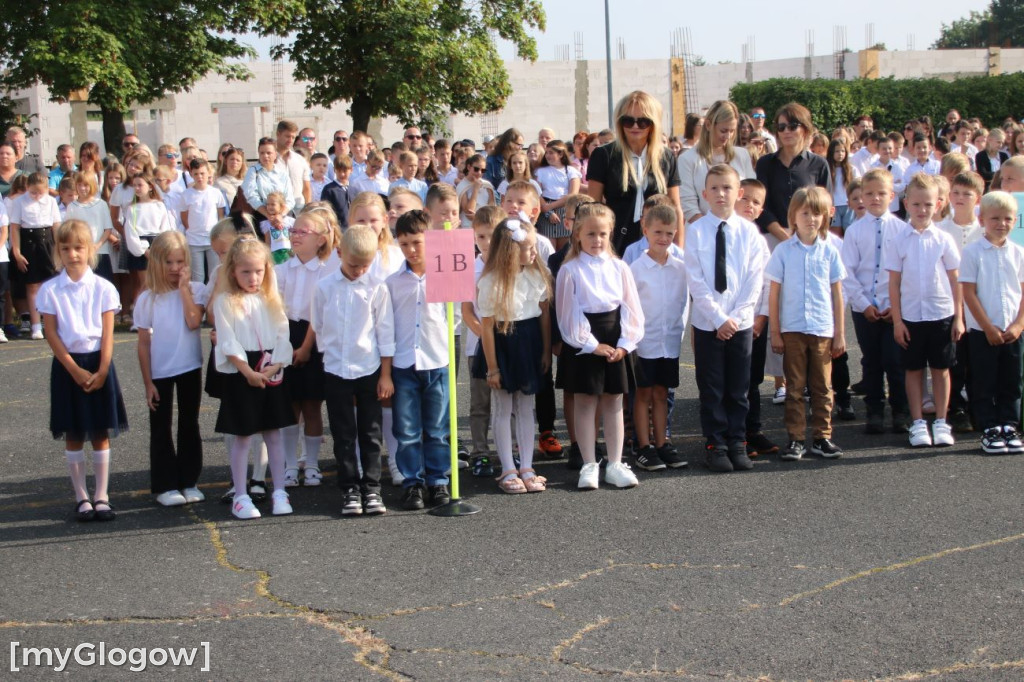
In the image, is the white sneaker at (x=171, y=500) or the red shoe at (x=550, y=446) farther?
the red shoe at (x=550, y=446)

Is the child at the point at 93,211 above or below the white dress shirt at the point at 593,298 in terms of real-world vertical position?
above

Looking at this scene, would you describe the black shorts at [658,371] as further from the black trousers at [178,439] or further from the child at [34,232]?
the child at [34,232]

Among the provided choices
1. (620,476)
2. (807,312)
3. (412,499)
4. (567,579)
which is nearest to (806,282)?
(807,312)

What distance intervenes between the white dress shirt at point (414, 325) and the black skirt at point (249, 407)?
2.27 feet

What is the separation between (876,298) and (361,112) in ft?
74.8

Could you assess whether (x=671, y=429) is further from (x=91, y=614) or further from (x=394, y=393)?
(x=91, y=614)

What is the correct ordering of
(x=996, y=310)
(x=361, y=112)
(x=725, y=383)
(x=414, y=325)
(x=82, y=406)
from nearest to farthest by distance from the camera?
(x=82, y=406), (x=414, y=325), (x=725, y=383), (x=996, y=310), (x=361, y=112)

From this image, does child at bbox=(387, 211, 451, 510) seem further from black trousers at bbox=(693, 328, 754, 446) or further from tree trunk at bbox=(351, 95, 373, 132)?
tree trunk at bbox=(351, 95, 373, 132)

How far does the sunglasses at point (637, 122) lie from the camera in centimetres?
778

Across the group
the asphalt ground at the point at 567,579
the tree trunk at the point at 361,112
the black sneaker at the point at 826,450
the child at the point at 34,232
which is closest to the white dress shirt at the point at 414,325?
the asphalt ground at the point at 567,579

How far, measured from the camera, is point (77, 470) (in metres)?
6.54

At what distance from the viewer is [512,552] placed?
5703 millimetres

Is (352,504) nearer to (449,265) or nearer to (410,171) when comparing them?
(449,265)

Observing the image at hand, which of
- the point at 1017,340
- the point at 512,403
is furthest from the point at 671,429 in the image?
the point at 1017,340
